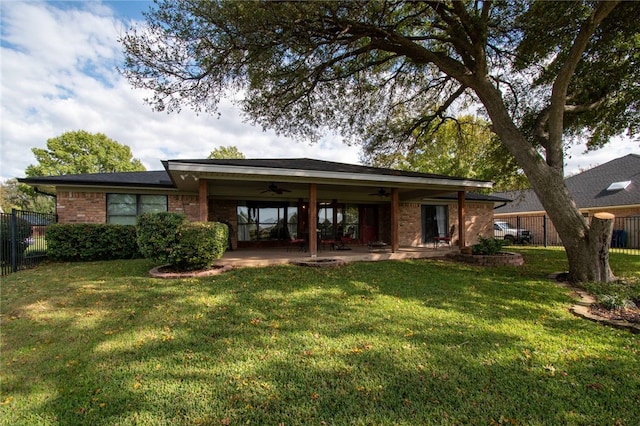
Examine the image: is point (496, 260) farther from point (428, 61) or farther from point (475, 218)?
point (475, 218)

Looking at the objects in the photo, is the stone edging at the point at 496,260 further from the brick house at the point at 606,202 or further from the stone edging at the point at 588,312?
the brick house at the point at 606,202

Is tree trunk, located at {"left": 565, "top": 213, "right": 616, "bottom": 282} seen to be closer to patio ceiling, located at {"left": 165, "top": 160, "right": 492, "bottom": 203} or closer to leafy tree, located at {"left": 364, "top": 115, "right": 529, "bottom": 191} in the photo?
leafy tree, located at {"left": 364, "top": 115, "right": 529, "bottom": 191}

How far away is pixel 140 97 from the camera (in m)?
8.26

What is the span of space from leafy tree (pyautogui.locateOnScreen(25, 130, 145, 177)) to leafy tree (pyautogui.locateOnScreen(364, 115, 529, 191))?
35.5m

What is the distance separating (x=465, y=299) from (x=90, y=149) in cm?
4423

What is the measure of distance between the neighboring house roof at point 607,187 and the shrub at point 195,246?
16479mm

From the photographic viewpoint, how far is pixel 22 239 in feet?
28.4

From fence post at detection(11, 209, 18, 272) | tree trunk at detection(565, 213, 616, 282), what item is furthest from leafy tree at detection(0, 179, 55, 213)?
tree trunk at detection(565, 213, 616, 282)

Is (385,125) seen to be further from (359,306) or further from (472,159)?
(472,159)

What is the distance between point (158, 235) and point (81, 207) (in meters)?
5.80

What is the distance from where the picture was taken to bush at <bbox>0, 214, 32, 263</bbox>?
788 cm

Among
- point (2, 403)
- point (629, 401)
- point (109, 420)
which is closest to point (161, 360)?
point (109, 420)

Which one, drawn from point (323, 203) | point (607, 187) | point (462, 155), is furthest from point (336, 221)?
point (607, 187)

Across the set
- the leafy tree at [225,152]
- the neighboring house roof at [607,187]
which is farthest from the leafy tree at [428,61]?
the leafy tree at [225,152]
